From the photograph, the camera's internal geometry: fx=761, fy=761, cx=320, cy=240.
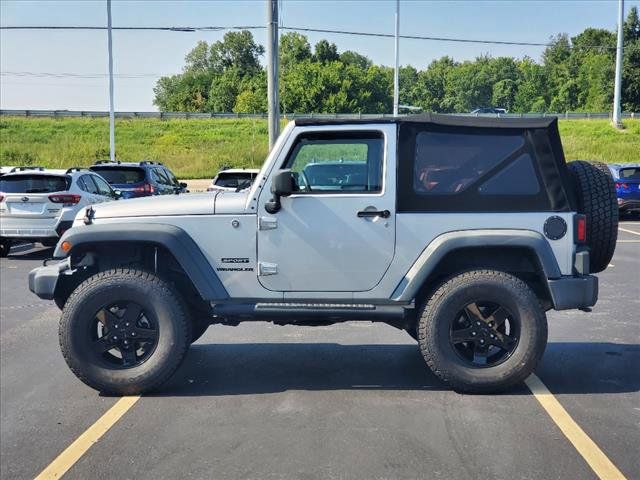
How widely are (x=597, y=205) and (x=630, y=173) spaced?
1620 cm

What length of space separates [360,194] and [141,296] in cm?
178

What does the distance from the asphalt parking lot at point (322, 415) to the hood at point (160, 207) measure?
1358 millimetres

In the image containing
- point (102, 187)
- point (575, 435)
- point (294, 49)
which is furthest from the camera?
point (294, 49)

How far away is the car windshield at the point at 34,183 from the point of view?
1389 cm

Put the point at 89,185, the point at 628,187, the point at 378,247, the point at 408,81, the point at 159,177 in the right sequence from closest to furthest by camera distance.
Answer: the point at 378,247 < the point at 89,185 < the point at 159,177 < the point at 628,187 < the point at 408,81

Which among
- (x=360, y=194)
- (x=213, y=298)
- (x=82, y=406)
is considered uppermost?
(x=360, y=194)

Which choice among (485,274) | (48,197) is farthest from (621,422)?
(48,197)

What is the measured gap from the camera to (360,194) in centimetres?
559

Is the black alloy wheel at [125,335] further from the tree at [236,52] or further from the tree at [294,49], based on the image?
the tree at [236,52]

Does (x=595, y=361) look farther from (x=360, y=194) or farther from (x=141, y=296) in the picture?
(x=141, y=296)

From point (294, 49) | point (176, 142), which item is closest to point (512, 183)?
point (176, 142)

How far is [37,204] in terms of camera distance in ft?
45.1

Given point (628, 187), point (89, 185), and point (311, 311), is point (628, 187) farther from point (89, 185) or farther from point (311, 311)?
point (311, 311)

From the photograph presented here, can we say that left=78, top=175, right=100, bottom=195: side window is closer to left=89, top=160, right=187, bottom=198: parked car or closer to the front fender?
left=89, top=160, right=187, bottom=198: parked car
